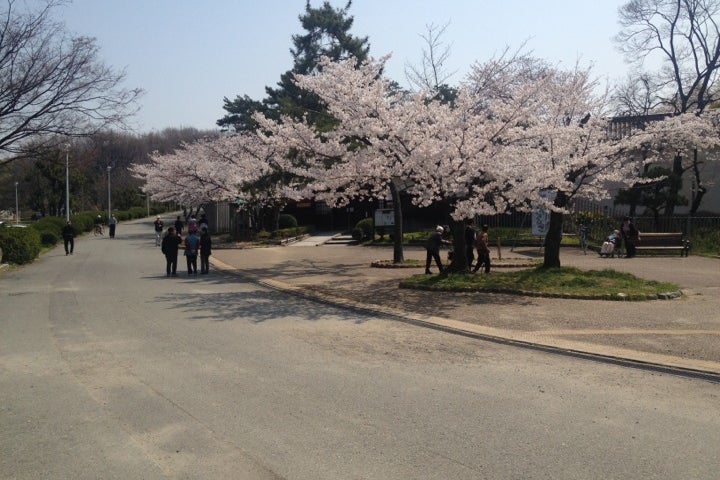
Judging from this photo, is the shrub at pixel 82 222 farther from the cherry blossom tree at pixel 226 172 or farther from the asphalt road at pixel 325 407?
the asphalt road at pixel 325 407

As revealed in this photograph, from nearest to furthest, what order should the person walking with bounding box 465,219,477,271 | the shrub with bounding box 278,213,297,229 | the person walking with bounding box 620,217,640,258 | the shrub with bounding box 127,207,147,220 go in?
the person walking with bounding box 465,219,477,271, the person walking with bounding box 620,217,640,258, the shrub with bounding box 278,213,297,229, the shrub with bounding box 127,207,147,220

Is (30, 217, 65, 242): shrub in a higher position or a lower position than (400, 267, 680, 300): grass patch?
higher

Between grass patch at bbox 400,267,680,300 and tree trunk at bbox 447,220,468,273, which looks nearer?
grass patch at bbox 400,267,680,300

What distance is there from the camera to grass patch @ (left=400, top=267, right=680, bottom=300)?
42.7ft

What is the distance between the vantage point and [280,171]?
2250 centimetres

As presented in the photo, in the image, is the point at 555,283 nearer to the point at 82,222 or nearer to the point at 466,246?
the point at 466,246

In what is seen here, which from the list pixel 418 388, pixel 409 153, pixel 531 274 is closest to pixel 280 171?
pixel 409 153

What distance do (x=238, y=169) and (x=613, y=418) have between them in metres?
29.9

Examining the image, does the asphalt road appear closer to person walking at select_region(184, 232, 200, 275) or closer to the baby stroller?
person walking at select_region(184, 232, 200, 275)

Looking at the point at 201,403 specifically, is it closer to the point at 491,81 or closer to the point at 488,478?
the point at 488,478

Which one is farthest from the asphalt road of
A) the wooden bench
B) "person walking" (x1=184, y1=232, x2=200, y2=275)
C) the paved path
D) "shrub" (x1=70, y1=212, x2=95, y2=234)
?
"shrub" (x1=70, y1=212, x2=95, y2=234)

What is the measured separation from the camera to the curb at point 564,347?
746 cm

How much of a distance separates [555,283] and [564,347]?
572 centimetres

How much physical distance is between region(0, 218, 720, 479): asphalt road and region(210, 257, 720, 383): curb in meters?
0.28
